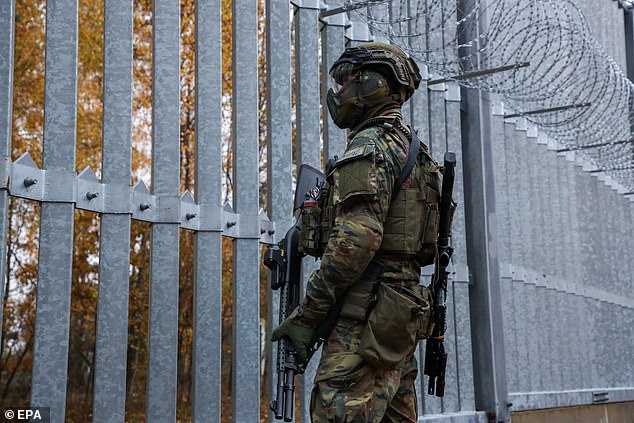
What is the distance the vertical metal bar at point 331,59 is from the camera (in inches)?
222

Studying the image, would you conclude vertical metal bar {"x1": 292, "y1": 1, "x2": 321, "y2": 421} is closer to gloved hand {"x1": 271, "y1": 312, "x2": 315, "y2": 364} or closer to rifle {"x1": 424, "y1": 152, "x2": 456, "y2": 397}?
rifle {"x1": 424, "y1": 152, "x2": 456, "y2": 397}

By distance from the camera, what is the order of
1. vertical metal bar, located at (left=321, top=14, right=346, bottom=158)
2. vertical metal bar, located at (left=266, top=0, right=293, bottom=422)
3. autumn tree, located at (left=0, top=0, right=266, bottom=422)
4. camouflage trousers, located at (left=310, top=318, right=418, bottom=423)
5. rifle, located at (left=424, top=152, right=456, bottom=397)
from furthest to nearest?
autumn tree, located at (left=0, top=0, right=266, bottom=422) → vertical metal bar, located at (left=321, top=14, right=346, bottom=158) → vertical metal bar, located at (left=266, top=0, right=293, bottom=422) → rifle, located at (left=424, top=152, right=456, bottom=397) → camouflage trousers, located at (left=310, top=318, right=418, bottom=423)

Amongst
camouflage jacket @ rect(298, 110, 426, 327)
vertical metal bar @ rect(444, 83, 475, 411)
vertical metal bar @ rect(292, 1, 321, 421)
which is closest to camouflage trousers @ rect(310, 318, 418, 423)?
camouflage jacket @ rect(298, 110, 426, 327)

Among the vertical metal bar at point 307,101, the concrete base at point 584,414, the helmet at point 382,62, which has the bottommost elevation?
the concrete base at point 584,414

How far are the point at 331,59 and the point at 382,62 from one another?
2.39m

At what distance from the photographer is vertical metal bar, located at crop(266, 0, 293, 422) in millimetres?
5051

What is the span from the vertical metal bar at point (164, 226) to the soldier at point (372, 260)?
1.22 meters

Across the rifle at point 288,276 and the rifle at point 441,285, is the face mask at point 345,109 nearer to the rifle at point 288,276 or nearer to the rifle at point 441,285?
the rifle at point 288,276

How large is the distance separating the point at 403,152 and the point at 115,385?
1.67 m

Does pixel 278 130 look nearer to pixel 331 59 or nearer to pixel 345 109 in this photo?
pixel 331 59

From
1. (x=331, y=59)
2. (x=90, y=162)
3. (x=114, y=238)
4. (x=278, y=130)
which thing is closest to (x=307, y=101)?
(x=278, y=130)

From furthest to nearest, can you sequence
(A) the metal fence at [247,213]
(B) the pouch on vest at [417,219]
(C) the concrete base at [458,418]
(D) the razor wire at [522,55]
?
(C) the concrete base at [458,418] → (D) the razor wire at [522,55] → (A) the metal fence at [247,213] → (B) the pouch on vest at [417,219]

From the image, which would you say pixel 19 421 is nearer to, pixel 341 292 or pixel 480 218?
pixel 341 292

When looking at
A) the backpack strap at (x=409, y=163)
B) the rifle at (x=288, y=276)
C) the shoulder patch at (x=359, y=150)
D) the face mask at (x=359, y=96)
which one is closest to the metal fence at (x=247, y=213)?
the rifle at (x=288, y=276)
